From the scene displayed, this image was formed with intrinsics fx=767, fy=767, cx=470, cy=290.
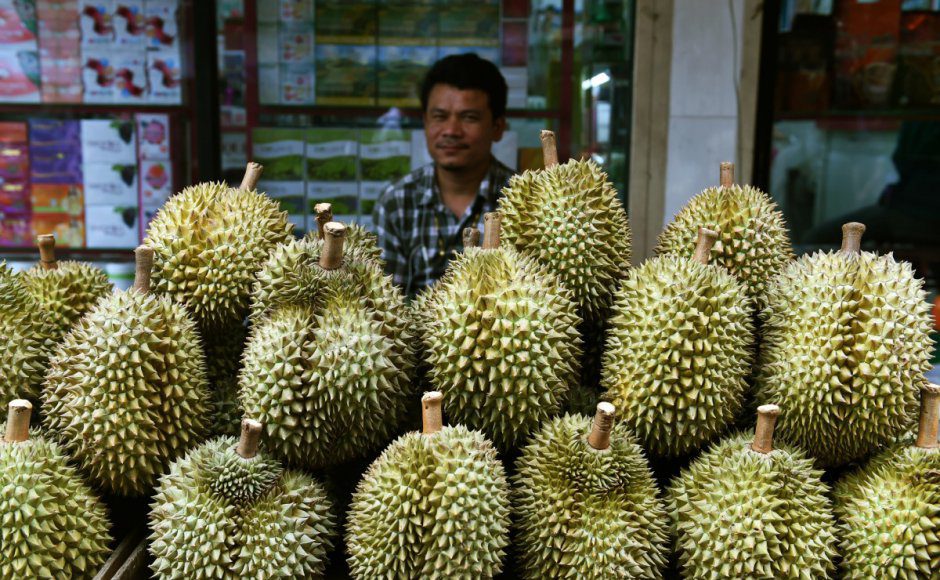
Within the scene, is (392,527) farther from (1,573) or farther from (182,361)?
(1,573)

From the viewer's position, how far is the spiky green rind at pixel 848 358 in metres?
1.63

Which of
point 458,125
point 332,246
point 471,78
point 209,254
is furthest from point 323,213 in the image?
point 471,78

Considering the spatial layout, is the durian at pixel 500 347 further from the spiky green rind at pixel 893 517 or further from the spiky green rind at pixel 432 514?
the spiky green rind at pixel 893 517

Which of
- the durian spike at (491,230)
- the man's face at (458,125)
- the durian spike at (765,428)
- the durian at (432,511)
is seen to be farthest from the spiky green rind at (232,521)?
the man's face at (458,125)

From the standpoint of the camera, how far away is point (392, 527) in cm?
149

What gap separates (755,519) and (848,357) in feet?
1.33

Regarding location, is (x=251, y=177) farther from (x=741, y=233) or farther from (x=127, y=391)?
(x=741, y=233)

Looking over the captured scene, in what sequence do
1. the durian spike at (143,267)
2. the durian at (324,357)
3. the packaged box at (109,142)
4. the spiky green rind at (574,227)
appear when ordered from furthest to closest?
the packaged box at (109,142) → the spiky green rind at (574,227) → the durian spike at (143,267) → the durian at (324,357)

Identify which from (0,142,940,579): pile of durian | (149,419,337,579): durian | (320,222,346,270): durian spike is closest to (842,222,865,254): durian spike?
(0,142,940,579): pile of durian

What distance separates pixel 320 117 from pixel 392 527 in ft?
11.4

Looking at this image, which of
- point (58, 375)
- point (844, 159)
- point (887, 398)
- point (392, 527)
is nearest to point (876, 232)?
point (844, 159)

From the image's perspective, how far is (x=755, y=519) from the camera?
1.53m

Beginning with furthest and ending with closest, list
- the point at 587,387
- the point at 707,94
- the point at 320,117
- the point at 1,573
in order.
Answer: the point at 320,117 → the point at 707,94 → the point at 587,387 → the point at 1,573

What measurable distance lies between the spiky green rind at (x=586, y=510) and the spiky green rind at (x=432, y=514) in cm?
8
